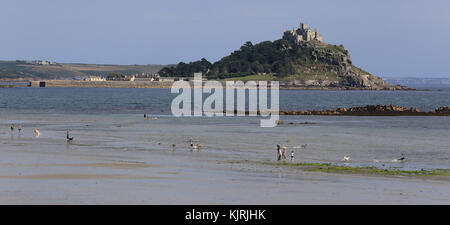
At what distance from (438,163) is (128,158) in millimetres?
19775

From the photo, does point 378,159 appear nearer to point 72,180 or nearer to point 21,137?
point 72,180

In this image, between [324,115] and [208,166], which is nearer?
[208,166]

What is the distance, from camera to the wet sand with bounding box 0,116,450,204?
982 inches

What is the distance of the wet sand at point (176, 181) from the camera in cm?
2494

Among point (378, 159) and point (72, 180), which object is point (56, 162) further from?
point (378, 159)

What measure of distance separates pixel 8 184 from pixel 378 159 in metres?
24.3

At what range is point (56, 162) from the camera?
3594cm

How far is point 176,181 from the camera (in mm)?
29516

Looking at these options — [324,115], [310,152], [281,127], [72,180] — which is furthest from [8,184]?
[324,115]

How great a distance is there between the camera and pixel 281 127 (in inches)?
2726
